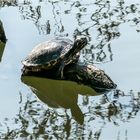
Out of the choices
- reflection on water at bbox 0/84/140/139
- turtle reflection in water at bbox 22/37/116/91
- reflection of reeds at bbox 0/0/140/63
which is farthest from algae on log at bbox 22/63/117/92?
reflection of reeds at bbox 0/0/140/63

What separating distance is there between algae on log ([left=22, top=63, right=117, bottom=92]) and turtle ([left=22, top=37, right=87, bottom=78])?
0.19 feet

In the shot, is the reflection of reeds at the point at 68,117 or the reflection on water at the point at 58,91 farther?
the reflection on water at the point at 58,91

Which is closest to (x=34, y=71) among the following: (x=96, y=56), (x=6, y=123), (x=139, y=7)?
(x=96, y=56)

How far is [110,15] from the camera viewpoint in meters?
8.59

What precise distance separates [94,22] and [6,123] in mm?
3407

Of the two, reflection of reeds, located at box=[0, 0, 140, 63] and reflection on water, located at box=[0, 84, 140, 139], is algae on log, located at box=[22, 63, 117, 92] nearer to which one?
reflection on water, located at box=[0, 84, 140, 139]

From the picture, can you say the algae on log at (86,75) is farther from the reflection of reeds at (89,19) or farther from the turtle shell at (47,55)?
the reflection of reeds at (89,19)

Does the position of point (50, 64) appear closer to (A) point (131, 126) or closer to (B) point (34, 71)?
(B) point (34, 71)

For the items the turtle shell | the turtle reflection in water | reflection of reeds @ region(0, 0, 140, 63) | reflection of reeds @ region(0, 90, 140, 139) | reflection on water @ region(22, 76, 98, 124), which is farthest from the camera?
reflection of reeds @ region(0, 0, 140, 63)

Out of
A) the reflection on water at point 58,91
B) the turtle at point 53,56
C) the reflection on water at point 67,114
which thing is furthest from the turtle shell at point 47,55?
the reflection on water at point 67,114

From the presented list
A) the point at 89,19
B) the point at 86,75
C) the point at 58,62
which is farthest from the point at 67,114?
the point at 89,19

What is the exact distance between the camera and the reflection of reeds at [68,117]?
4914mm

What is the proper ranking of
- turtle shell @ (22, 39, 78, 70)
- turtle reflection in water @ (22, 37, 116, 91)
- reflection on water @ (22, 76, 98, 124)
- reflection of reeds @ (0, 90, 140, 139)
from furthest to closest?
1. turtle shell @ (22, 39, 78, 70)
2. turtle reflection in water @ (22, 37, 116, 91)
3. reflection on water @ (22, 76, 98, 124)
4. reflection of reeds @ (0, 90, 140, 139)

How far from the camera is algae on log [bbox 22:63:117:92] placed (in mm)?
6098
